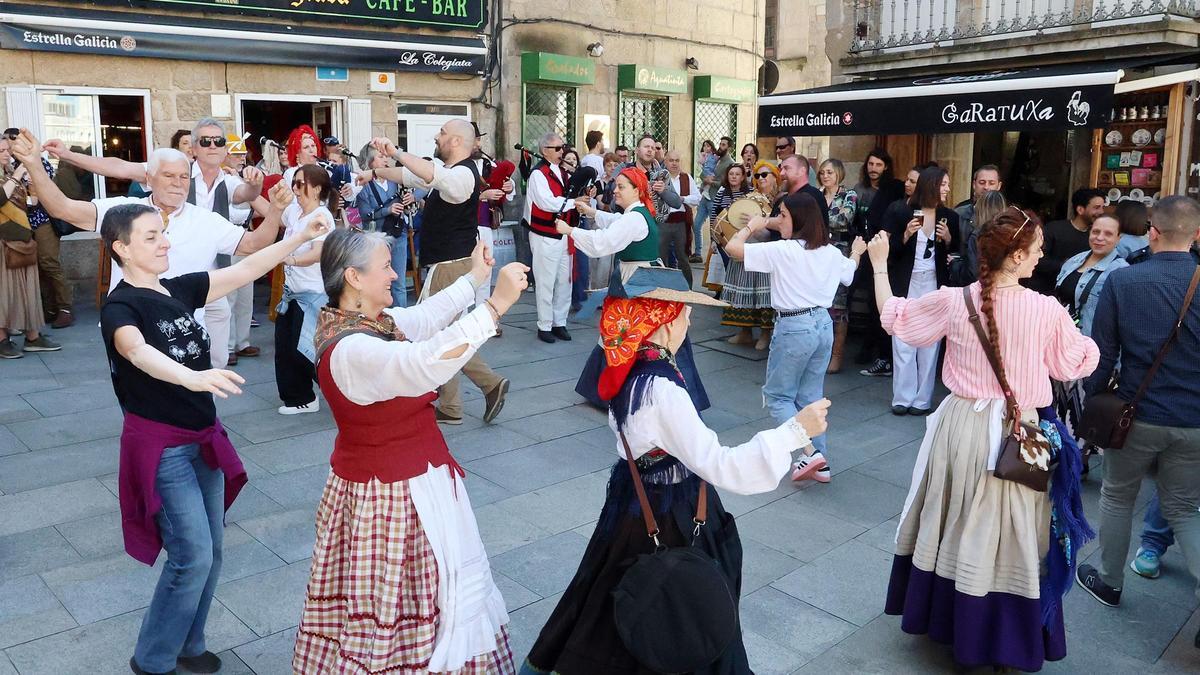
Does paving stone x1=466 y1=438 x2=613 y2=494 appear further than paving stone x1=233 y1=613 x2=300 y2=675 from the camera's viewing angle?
Yes

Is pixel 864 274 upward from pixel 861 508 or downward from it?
upward

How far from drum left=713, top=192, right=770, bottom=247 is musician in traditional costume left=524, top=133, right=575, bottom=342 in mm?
1417

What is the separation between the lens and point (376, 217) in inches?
377

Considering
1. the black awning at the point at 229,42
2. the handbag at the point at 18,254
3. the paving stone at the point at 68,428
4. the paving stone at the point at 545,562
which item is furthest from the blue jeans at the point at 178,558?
the black awning at the point at 229,42

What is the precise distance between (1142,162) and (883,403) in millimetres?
3791

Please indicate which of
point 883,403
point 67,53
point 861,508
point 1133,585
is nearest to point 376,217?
point 67,53

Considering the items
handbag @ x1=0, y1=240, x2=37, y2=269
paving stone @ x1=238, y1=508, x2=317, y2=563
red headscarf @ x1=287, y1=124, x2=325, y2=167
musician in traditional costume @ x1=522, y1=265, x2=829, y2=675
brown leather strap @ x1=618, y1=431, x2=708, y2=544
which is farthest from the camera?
red headscarf @ x1=287, y1=124, x2=325, y2=167

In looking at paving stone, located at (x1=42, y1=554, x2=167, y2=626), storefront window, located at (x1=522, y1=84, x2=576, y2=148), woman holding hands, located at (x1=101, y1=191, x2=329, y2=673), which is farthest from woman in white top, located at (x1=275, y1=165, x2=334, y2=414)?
storefront window, located at (x1=522, y1=84, x2=576, y2=148)

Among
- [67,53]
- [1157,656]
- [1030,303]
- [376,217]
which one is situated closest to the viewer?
[1030,303]

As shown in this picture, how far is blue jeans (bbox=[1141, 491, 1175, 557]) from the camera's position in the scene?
475 cm

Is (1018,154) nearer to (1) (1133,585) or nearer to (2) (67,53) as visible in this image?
(1) (1133,585)

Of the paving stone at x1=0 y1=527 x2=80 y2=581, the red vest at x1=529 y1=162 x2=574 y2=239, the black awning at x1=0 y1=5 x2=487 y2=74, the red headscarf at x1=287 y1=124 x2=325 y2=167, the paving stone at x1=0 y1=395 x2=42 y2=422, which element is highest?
the black awning at x1=0 y1=5 x2=487 y2=74

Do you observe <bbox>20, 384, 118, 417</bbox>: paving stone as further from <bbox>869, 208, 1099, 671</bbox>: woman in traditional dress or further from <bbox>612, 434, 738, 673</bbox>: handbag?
<bbox>869, 208, 1099, 671</bbox>: woman in traditional dress

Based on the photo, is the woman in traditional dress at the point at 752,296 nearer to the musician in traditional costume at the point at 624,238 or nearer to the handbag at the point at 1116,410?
the musician in traditional costume at the point at 624,238
